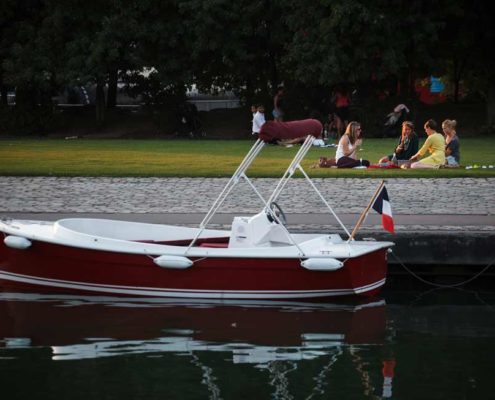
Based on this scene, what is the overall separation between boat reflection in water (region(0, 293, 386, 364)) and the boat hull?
141 millimetres

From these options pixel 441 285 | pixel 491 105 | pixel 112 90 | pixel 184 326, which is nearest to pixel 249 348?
pixel 184 326

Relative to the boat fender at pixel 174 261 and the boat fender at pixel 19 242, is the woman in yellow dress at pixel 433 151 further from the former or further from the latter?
the boat fender at pixel 19 242

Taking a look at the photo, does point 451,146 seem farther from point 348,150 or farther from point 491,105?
point 491,105

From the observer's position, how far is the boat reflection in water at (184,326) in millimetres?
11781

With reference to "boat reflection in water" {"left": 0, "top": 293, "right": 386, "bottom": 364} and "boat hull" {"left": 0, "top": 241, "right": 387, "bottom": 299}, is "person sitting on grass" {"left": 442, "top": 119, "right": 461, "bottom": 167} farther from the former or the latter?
"boat hull" {"left": 0, "top": 241, "right": 387, "bottom": 299}

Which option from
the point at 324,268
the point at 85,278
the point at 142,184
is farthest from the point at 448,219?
the point at 142,184

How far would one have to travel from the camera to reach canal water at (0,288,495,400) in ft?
33.6

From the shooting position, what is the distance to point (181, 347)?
11805mm

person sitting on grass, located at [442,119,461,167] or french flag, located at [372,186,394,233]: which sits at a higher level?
french flag, located at [372,186,394,233]

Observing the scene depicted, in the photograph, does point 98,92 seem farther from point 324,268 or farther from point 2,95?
point 324,268

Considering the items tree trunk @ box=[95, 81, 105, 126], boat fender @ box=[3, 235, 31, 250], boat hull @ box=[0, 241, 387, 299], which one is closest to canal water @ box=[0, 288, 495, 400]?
boat hull @ box=[0, 241, 387, 299]

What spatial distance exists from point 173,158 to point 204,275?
16.5m

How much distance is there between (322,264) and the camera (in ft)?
44.0

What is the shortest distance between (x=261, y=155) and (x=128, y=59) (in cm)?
1263
